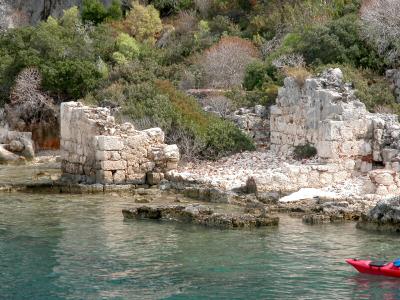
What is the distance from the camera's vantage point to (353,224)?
20078 mm

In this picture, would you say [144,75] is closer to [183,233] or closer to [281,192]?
[281,192]

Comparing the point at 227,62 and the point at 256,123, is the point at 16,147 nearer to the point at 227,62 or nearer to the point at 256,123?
the point at 256,123

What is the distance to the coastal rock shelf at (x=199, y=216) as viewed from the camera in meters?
19.7

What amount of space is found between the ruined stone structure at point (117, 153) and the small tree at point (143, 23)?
22669mm

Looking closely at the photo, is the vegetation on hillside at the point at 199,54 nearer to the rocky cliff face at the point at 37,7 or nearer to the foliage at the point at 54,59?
the foliage at the point at 54,59

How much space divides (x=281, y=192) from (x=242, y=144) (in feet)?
17.5

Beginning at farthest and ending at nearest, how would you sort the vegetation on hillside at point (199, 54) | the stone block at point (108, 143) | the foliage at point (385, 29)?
the foliage at point (385, 29), the vegetation on hillside at point (199, 54), the stone block at point (108, 143)

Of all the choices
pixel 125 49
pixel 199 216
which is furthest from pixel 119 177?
pixel 125 49

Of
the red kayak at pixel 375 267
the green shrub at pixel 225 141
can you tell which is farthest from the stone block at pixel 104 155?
the red kayak at pixel 375 267

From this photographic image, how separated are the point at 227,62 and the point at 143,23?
12.2 meters

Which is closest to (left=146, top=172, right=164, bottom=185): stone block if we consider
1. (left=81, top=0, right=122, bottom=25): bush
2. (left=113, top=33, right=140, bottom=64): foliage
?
(left=113, top=33, right=140, bottom=64): foliage

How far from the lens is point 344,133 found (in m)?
24.5

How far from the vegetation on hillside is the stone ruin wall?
1038 mm

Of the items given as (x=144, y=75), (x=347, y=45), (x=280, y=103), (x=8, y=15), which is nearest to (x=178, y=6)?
(x=8, y=15)
